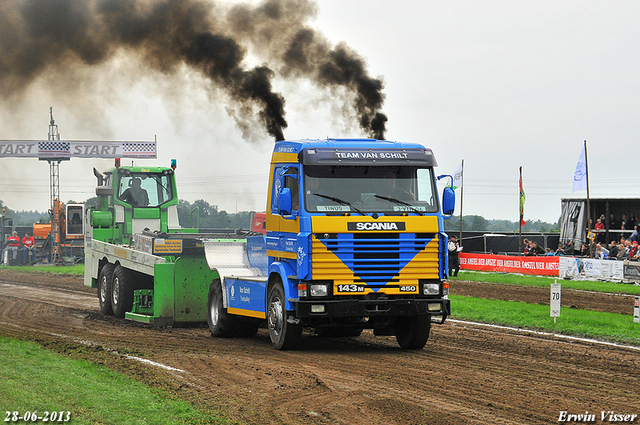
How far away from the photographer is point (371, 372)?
408 inches

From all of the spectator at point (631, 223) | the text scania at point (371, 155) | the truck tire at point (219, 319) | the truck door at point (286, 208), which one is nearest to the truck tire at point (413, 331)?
the truck door at point (286, 208)

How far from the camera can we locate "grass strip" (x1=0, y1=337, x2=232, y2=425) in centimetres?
768

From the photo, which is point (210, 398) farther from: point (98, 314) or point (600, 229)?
point (600, 229)

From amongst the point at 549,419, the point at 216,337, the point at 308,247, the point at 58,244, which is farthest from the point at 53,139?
the point at 549,419

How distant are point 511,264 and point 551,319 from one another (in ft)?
61.8

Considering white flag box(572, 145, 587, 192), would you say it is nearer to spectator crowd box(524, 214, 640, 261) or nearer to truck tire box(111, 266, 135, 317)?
spectator crowd box(524, 214, 640, 261)

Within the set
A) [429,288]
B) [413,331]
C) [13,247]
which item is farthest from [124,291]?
[13,247]

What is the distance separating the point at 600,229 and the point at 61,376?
32.6m

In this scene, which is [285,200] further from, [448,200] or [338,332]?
[338,332]

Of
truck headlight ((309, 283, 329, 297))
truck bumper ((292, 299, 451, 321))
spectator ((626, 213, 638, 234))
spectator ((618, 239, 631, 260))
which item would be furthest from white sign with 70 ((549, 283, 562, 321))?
spectator ((626, 213, 638, 234))

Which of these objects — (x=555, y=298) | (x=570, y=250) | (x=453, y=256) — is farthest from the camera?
(x=570, y=250)

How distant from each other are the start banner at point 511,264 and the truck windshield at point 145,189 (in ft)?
64.0

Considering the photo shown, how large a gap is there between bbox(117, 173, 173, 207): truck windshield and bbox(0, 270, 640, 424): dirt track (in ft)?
15.5

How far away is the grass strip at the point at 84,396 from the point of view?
7676 mm
